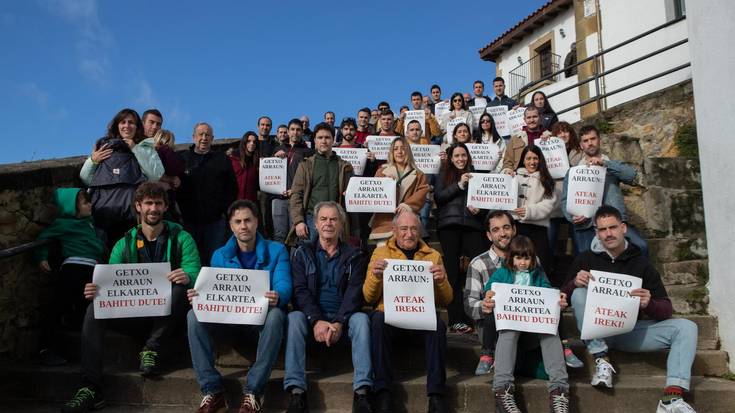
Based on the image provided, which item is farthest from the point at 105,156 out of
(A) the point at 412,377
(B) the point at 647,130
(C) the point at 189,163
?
(B) the point at 647,130

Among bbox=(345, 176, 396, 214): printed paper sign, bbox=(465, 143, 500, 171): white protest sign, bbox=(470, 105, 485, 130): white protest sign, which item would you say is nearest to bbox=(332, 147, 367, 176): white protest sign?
bbox=(345, 176, 396, 214): printed paper sign

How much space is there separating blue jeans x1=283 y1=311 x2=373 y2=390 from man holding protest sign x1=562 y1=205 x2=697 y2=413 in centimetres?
161

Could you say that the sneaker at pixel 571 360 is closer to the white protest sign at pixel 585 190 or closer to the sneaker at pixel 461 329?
the sneaker at pixel 461 329

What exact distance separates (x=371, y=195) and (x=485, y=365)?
2.17m

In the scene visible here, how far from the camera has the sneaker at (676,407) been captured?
355 cm

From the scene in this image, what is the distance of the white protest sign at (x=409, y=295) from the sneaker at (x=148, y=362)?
1727 millimetres

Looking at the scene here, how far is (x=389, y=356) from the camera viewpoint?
12.4 feet

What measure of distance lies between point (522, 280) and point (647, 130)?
5331mm

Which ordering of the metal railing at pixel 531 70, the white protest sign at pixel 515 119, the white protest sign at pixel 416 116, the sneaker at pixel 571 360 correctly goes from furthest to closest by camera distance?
the metal railing at pixel 531 70
the white protest sign at pixel 416 116
the white protest sign at pixel 515 119
the sneaker at pixel 571 360

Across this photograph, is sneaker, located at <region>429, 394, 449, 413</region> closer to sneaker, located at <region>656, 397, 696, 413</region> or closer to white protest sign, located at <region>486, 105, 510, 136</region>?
sneaker, located at <region>656, 397, 696, 413</region>

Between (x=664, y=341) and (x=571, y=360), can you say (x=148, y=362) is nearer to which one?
(x=571, y=360)

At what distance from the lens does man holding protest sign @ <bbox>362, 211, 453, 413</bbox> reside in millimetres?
3633

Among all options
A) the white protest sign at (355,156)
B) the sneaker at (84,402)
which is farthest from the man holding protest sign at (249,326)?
the white protest sign at (355,156)

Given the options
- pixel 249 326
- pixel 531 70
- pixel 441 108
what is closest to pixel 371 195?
pixel 249 326
